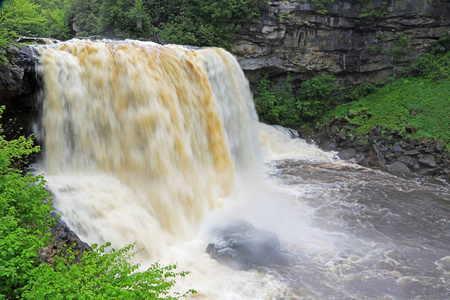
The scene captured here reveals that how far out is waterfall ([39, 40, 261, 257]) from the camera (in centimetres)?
757

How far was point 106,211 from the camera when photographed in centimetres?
740

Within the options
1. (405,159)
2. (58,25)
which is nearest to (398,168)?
(405,159)

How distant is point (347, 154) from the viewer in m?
15.7

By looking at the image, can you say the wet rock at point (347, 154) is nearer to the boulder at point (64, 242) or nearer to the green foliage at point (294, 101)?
the green foliage at point (294, 101)

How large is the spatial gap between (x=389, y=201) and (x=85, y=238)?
32.2 ft

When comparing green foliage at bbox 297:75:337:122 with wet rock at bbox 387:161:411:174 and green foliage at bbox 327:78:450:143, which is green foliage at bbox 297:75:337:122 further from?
wet rock at bbox 387:161:411:174

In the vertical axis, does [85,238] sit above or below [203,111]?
below

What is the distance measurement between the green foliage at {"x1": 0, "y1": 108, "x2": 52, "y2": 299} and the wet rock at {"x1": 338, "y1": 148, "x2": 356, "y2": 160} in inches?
547

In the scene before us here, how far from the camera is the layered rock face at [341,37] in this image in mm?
18250

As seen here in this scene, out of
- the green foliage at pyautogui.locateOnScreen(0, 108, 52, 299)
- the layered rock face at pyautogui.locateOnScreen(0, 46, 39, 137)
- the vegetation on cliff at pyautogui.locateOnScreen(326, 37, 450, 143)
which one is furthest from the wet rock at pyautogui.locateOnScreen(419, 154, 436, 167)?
the layered rock face at pyautogui.locateOnScreen(0, 46, 39, 137)

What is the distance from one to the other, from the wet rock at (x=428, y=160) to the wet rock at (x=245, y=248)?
31.5 feet

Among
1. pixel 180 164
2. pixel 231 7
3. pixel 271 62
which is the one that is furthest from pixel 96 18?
pixel 180 164

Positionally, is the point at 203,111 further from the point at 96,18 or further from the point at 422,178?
the point at 96,18

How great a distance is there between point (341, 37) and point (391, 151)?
8507mm
